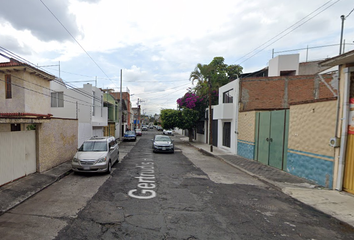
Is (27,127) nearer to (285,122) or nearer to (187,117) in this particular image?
(285,122)

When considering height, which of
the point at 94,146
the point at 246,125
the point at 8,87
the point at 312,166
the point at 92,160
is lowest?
the point at 92,160

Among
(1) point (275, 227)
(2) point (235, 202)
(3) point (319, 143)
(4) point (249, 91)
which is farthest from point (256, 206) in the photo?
(4) point (249, 91)

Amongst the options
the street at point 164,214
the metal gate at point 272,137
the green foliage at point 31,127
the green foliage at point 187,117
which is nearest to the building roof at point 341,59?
the metal gate at point 272,137

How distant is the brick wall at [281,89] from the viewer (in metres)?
14.1

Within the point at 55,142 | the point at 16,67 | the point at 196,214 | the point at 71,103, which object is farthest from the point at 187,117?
the point at 196,214

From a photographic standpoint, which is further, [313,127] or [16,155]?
[313,127]

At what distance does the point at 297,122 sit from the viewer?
846cm

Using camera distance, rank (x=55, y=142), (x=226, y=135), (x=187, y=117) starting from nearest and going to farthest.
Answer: (x=55, y=142), (x=226, y=135), (x=187, y=117)

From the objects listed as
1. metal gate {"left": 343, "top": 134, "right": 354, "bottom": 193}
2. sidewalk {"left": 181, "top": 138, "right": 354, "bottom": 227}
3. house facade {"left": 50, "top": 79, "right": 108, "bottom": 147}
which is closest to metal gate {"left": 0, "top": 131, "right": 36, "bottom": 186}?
house facade {"left": 50, "top": 79, "right": 108, "bottom": 147}

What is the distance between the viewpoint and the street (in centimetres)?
387

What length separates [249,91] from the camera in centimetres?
1431

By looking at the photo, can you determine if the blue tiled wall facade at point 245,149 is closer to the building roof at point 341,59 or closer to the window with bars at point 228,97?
the window with bars at point 228,97

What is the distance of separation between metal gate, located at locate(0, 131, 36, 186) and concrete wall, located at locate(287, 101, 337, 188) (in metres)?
11.4

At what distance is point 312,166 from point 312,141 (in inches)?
39.2
